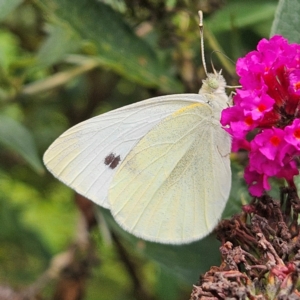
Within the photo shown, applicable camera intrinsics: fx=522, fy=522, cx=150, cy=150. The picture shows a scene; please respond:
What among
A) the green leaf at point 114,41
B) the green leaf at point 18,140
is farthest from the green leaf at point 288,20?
the green leaf at point 18,140

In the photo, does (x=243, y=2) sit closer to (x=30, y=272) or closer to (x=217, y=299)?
(x=217, y=299)

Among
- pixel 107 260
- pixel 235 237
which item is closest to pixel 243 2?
pixel 235 237

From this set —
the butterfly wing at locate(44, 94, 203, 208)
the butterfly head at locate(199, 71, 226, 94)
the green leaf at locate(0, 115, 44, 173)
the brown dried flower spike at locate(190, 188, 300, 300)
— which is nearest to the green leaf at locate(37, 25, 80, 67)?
the green leaf at locate(0, 115, 44, 173)

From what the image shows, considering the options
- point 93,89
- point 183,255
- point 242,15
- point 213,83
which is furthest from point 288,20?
point 93,89

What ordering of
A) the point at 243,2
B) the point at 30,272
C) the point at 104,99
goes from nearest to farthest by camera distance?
the point at 243,2 → the point at 104,99 → the point at 30,272

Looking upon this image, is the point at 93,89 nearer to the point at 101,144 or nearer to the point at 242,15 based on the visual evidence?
the point at 242,15

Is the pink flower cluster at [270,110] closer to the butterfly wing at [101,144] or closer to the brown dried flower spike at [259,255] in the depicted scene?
the brown dried flower spike at [259,255]

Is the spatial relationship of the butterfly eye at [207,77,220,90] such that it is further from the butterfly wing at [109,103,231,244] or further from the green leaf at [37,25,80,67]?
the green leaf at [37,25,80,67]
